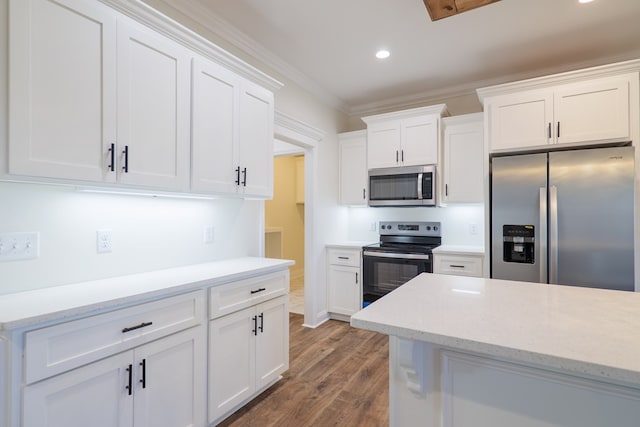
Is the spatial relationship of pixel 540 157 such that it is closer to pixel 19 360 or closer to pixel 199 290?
pixel 199 290

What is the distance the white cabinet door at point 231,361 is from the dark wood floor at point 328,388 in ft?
0.54

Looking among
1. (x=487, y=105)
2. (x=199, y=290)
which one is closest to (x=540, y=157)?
(x=487, y=105)

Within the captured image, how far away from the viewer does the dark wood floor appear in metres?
1.98

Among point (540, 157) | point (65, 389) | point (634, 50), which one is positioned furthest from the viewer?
point (634, 50)

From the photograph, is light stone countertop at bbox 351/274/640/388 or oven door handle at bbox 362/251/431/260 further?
oven door handle at bbox 362/251/431/260

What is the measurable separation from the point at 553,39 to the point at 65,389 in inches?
152

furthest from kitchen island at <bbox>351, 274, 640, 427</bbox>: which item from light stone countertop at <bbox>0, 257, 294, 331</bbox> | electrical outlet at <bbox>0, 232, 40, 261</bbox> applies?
electrical outlet at <bbox>0, 232, 40, 261</bbox>

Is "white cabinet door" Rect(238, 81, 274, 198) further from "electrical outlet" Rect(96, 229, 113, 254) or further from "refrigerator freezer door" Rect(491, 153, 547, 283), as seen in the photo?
"refrigerator freezer door" Rect(491, 153, 547, 283)

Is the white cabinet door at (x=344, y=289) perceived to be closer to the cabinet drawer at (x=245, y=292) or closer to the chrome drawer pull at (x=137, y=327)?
the cabinet drawer at (x=245, y=292)

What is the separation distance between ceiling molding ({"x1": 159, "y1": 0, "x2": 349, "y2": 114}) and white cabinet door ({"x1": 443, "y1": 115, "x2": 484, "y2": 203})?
1.51 m

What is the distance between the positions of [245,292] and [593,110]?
3.02 m

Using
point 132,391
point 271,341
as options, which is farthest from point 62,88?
point 271,341

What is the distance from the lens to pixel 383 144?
3705mm

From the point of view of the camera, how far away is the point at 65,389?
120 centimetres
